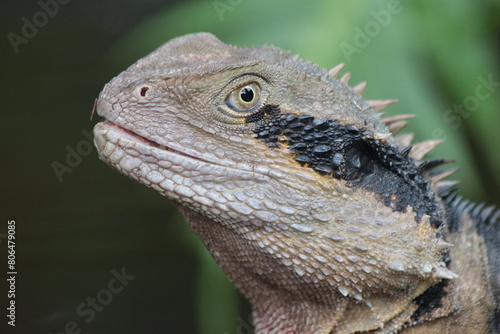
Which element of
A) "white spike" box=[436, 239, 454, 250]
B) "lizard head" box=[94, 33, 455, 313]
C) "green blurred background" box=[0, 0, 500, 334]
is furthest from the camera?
"green blurred background" box=[0, 0, 500, 334]

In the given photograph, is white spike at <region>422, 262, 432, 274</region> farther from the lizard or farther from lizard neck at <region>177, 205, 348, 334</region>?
lizard neck at <region>177, 205, 348, 334</region>

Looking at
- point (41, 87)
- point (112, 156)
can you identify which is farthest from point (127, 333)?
point (112, 156)

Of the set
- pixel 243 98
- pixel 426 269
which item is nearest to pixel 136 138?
pixel 243 98

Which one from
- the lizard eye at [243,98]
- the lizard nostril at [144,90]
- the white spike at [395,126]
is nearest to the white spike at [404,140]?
the white spike at [395,126]

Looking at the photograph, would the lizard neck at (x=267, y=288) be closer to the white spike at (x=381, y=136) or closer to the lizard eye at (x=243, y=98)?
the lizard eye at (x=243, y=98)

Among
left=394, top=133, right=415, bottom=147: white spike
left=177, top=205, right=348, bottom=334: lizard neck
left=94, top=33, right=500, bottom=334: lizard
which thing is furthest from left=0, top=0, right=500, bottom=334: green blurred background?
left=94, top=33, right=500, bottom=334: lizard

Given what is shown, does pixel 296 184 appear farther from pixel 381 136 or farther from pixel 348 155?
pixel 381 136
